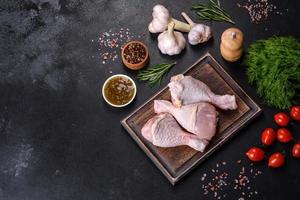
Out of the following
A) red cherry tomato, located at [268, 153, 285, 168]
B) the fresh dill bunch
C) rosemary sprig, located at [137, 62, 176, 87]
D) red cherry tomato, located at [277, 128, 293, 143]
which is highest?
rosemary sprig, located at [137, 62, 176, 87]

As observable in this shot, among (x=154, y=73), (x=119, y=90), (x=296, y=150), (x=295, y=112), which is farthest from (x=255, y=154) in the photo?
(x=119, y=90)

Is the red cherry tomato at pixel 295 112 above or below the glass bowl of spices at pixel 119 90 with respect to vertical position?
below

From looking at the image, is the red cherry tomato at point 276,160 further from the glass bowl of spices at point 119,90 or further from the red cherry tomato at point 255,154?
the glass bowl of spices at point 119,90

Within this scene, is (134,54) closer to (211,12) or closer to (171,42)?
(171,42)

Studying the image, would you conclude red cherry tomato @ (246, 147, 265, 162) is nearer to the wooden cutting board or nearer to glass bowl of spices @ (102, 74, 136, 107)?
the wooden cutting board

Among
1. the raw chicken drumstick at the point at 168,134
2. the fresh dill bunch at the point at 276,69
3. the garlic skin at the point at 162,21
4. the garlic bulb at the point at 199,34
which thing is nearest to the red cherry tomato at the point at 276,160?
the fresh dill bunch at the point at 276,69

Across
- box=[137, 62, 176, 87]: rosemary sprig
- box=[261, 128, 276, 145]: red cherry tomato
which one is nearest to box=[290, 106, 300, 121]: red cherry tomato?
box=[261, 128, 276, 145]: red cherry tomato
